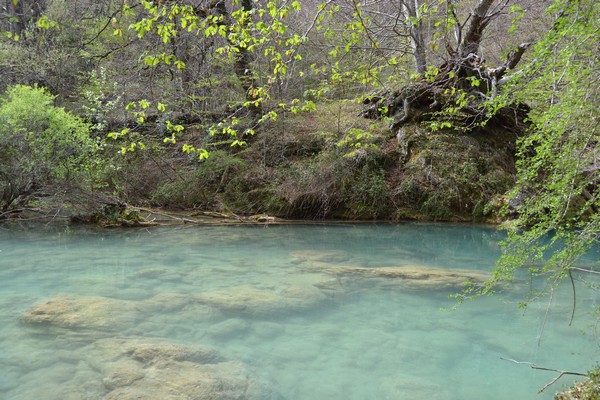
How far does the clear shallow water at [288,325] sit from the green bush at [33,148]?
2.01 metres

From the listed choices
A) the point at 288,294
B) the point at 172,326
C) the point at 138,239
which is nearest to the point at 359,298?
the point at 288,294

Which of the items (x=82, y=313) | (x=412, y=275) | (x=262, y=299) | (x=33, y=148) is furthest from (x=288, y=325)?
(x=33, y=148)

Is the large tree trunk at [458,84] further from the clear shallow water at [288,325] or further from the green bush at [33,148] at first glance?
the green bush at [33,148]

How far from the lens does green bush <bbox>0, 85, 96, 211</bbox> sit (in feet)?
32.0

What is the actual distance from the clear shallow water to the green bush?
201 cm

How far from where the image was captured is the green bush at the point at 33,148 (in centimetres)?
976

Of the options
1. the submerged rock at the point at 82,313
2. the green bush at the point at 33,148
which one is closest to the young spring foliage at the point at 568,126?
the submerged rock at the point at 82,313

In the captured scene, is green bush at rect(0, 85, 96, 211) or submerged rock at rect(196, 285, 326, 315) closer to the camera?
submerged rock at rect(196, 285, 326, 315)

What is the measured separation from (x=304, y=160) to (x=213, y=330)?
9.78 meters

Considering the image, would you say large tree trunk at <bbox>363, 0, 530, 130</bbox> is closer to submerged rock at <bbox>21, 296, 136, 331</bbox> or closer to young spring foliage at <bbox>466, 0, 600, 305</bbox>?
young spring foliage at <bbox>466, 0, 600, 305</bbox>

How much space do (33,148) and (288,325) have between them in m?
8.00

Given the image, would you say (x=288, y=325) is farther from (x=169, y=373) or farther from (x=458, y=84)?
(x=458, y=84)

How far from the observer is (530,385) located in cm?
379

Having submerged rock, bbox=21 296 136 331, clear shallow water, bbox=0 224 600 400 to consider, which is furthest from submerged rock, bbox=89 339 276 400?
submerged rock, bbox=21 296 136 331
